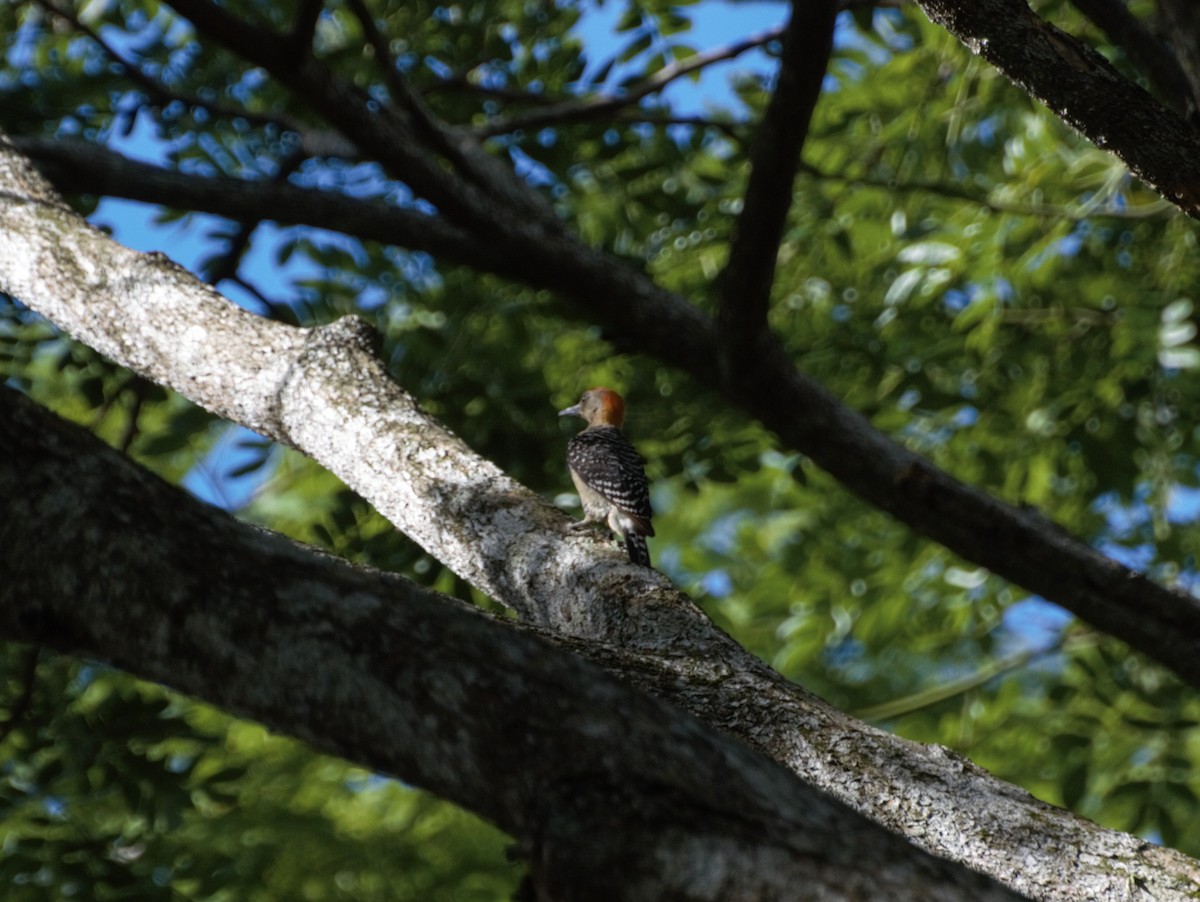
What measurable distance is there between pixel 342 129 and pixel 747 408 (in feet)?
6.39

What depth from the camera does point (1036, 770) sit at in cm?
708

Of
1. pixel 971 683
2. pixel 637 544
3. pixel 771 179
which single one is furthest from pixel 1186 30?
pixel 971 683

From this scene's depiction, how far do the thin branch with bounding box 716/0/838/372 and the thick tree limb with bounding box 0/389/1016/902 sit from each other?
2.21 metres

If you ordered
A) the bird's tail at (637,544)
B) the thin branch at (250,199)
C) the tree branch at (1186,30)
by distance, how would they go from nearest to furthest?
the tree branch at (1186,30)
the thin branch at (250,199)
the bird's tail at (637,544)

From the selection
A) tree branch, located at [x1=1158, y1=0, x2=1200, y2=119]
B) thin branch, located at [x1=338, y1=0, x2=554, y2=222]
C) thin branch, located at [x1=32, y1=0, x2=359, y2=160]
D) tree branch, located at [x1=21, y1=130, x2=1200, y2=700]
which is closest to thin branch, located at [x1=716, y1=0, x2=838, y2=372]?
tree branch, located at [x1=21, y1=130, x2=1200, y2=700]

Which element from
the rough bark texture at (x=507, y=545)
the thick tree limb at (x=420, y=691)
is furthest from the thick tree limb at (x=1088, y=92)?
the thick tree limb at (x=420, y=691)

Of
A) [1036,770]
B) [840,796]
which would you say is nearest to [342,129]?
[840,796]

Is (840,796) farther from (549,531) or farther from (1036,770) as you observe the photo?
(1036,770)

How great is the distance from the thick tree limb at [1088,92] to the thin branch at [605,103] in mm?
3336

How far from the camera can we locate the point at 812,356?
6.29 metres

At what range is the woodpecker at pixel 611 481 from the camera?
5.78 m

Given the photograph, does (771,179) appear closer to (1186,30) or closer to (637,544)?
(1186,30)

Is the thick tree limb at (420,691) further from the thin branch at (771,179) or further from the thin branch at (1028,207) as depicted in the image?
the thin branch at (1028,207)

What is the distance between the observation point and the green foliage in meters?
5.90
